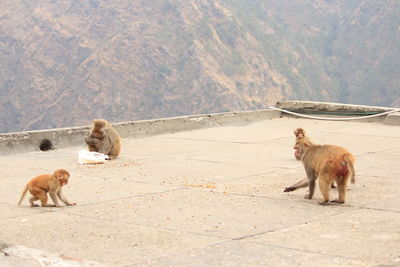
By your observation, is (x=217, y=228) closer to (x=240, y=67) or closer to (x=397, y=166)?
(x=397, y=166)

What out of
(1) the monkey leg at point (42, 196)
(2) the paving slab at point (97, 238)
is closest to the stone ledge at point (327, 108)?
(1) the monkey leg at point (42, 196)

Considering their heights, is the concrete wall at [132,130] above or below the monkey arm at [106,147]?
above

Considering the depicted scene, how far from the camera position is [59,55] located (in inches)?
3848

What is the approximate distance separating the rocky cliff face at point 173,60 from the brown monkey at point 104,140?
2725 inches

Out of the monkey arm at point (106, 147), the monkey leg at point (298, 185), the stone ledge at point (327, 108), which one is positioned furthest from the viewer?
the stone ledge at point (327, 108)

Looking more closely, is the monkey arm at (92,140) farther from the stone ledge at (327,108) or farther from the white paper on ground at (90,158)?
the stone ledge at (327,108)

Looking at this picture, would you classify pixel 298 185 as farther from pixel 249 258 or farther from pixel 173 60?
pixel 173 60

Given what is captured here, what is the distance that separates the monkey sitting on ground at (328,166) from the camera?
27.5ft

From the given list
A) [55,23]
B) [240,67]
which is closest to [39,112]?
[55,23]

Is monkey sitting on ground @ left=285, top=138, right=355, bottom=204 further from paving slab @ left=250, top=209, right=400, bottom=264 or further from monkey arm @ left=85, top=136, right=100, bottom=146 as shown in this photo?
monkey arm @ left=85, top=136, right=100, bottom=146

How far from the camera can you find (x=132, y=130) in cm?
1627

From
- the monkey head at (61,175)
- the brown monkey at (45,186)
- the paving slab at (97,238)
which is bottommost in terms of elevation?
the paving slab at (97,238)

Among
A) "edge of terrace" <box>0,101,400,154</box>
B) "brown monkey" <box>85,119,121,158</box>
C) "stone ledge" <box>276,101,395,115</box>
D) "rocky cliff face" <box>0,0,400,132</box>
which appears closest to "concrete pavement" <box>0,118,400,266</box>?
"brown monkey" <box>85,119,121,158</box>

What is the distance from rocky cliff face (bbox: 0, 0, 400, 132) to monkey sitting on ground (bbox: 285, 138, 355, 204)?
73705 mm
